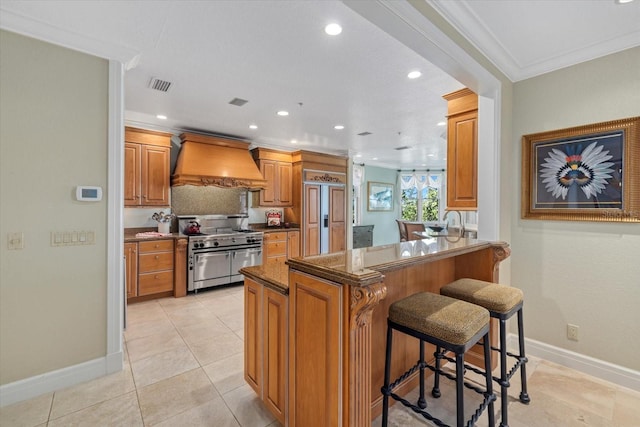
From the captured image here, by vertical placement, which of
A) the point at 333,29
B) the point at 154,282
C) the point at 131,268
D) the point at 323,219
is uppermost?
the point at 333,29

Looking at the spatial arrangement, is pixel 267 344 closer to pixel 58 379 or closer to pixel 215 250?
pixel 58 379

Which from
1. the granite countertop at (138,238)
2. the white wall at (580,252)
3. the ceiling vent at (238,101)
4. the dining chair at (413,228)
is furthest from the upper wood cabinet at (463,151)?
the dining chair at (413,228)

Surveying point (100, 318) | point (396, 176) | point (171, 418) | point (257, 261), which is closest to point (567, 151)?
point (171, 418)

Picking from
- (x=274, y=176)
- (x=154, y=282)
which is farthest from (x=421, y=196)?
(x=154, y=282)

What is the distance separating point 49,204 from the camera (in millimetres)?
2098

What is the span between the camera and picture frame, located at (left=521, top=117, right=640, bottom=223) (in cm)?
212

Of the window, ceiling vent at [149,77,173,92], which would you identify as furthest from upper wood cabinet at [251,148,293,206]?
the window

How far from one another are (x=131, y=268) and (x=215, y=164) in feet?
6.38

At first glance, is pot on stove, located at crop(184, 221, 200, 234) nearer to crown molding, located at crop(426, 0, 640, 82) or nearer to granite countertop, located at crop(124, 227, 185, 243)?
granite countertop, located at crop(124, 227, 185, 243)

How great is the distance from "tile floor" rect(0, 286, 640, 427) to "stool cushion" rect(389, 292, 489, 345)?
813 mm

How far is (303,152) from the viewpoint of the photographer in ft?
19.3

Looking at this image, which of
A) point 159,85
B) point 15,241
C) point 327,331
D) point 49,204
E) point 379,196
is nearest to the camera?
point 327,331

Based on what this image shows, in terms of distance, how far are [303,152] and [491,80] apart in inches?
155

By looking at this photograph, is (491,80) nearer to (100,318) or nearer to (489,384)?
(489,384)
